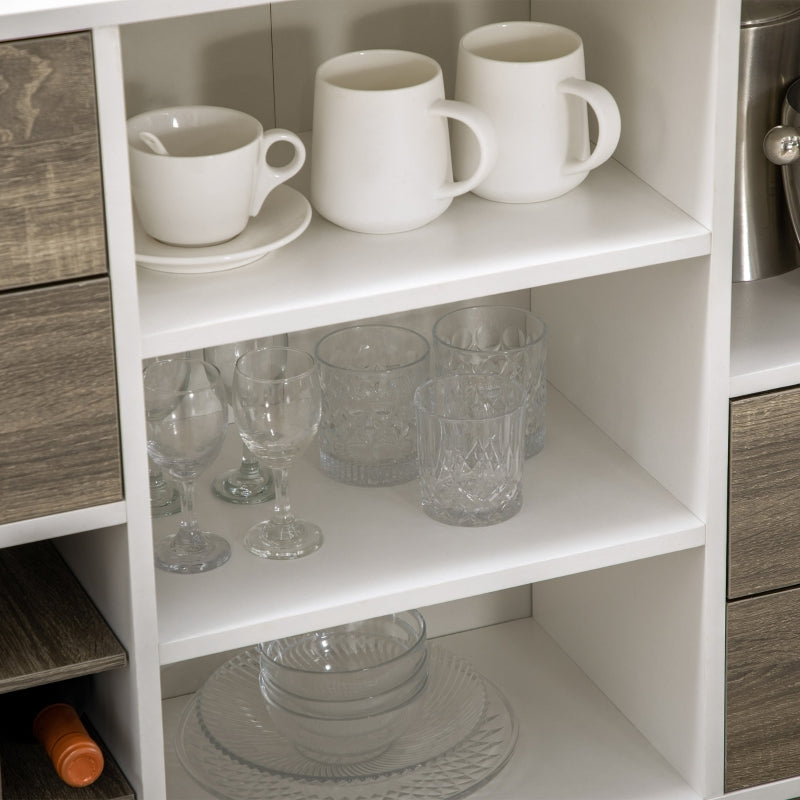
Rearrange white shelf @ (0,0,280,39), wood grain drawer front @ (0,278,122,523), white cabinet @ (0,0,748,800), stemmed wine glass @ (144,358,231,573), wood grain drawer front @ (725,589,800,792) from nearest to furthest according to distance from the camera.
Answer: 1. white shelf @ (0,0,280,39)
2. wood grain drawer front @ (0,278,122,523)
3. white cabinet @ (0,0,748,800)
4. stemmed wine glass @ (144,358,231,573)
5. wood grain drawer front @ (725,589,800,792)

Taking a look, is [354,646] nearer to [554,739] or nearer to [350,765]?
[350,765]

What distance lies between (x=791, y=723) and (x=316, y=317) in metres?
0.72

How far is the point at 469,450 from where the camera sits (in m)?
1.39

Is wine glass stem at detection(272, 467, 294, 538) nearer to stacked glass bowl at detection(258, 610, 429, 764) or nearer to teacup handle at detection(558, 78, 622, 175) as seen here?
stacked glass bowl at detection(258, 610, 429, 764)

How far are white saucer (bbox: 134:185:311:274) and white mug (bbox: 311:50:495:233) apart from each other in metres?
0.03

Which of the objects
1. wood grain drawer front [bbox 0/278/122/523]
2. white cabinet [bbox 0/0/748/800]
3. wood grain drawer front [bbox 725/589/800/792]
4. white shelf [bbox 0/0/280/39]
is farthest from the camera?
wood grain drawer front [bbox 725/589/800/792]

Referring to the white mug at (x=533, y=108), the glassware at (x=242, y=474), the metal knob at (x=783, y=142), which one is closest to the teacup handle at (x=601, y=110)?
the white mug at (x=533, y=108)

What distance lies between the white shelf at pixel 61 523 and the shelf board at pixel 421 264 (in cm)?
13

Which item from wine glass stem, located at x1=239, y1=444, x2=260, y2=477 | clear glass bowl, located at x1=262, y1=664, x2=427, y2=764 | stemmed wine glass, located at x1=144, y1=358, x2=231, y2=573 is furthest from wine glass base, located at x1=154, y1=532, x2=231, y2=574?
clear glass bowl, located at x1=262, y1=664, x2=427, y2=764

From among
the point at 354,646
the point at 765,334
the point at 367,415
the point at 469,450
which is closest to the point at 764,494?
the point at 765,334

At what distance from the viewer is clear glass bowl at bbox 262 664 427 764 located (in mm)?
1515

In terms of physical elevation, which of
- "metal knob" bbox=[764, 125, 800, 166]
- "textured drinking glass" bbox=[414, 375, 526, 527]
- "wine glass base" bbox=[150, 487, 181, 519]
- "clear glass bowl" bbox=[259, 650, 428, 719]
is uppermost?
"metal knob" bbox=[764, 125, 800, 166]

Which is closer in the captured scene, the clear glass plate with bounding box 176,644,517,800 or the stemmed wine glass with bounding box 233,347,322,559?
the stemmed wine glass with bounding box 233,347,322,559

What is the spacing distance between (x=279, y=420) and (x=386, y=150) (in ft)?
0.87
